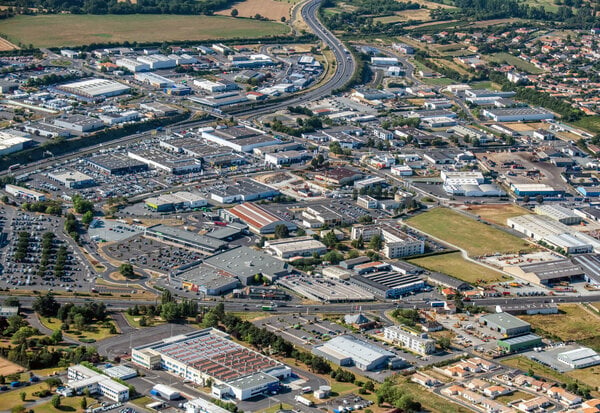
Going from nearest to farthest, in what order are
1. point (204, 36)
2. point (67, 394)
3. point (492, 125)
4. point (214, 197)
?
1. point (67, 394)
2. point (214, 197)
3. point (492, 125)
4. point (204, 36)

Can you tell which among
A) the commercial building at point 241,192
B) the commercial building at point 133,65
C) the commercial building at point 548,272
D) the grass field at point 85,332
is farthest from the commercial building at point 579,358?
the commercial building at point 133,65

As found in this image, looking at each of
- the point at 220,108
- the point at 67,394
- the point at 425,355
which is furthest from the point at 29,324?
the point at 220,108

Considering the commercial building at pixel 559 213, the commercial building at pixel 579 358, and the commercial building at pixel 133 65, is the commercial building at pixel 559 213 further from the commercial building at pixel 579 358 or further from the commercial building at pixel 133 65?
the commercial building at pixel 133 65

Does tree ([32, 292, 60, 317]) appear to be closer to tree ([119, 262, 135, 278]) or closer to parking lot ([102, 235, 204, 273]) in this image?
tree ([119, 262, 135, 278])

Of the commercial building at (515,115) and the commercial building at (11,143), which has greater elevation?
the commercial building at (515,115)

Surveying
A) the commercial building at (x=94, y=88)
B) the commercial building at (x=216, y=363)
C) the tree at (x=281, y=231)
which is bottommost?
the commercial building at (x=216, y=363)

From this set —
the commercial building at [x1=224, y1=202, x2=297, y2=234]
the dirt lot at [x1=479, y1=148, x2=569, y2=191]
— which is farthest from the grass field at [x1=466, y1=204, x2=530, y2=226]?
the commercial building at [x1=224, y1=202, x2=297, y2=234]

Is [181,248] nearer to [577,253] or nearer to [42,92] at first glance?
[577,253]
